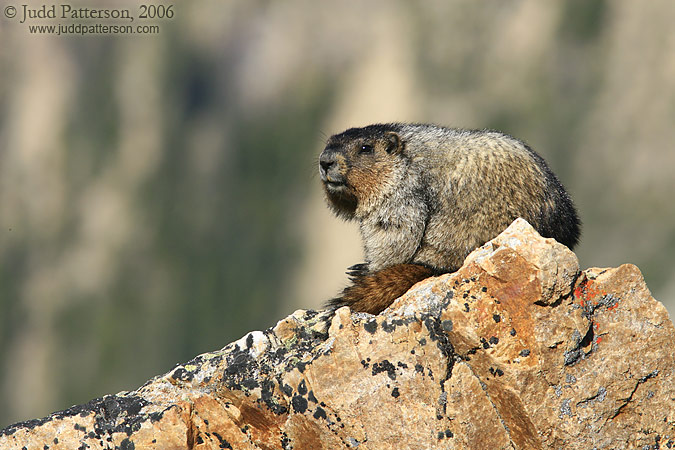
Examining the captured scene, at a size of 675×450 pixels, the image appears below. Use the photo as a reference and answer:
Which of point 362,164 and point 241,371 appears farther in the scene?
point 362,164

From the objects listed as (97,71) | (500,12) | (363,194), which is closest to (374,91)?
(500,12)

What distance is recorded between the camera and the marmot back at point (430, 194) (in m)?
7.79

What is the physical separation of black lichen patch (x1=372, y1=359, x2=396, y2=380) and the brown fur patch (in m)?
0.93

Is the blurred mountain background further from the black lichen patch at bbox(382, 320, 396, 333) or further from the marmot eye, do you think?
the black lichen patch at bbox(382, 320, 396, 333)

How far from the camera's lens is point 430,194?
27.0 ft

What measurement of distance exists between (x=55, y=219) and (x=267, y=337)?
211 feet

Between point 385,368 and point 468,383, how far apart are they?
679 millimetres

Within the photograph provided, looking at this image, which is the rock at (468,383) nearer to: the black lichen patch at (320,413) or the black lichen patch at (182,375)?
the black lichen patch at (320,413)

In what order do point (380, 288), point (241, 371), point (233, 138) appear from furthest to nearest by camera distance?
1. point (233, 138)
2. point (380, 288)
3. point (241, 371)

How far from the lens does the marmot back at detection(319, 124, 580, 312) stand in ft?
25.6

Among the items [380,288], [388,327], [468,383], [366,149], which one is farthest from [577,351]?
[366,149]

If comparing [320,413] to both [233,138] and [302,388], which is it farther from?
[233,138]

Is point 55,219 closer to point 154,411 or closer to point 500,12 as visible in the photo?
point 500,12

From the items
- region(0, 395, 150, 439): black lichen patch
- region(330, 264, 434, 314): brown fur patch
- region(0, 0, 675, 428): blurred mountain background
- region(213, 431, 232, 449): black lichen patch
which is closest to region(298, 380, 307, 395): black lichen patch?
region(213, 431, 232, 449): black lichen patch
